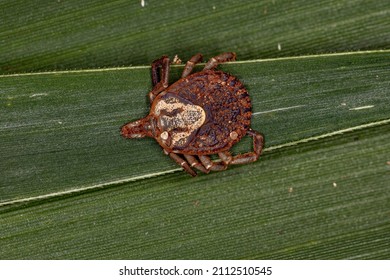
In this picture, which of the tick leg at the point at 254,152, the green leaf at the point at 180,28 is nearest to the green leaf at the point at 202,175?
the tick leg at the point at 254,152

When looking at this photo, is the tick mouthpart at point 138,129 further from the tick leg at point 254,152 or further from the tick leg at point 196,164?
the tick leg at point 254,152

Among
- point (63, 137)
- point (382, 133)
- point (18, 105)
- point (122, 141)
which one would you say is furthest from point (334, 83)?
point (18, 105)

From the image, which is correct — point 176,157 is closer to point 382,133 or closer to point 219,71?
point 219,71

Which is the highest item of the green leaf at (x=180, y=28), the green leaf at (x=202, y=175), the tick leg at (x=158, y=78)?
the green leaf at (x=180, y=28)

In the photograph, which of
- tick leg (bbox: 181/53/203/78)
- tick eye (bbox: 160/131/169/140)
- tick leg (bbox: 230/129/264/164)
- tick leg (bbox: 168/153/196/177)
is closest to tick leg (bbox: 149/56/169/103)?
tick leg (bbox: 181/53/203/78)

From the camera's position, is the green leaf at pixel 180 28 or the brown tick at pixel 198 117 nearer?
the brown tick at pixel 198 117
